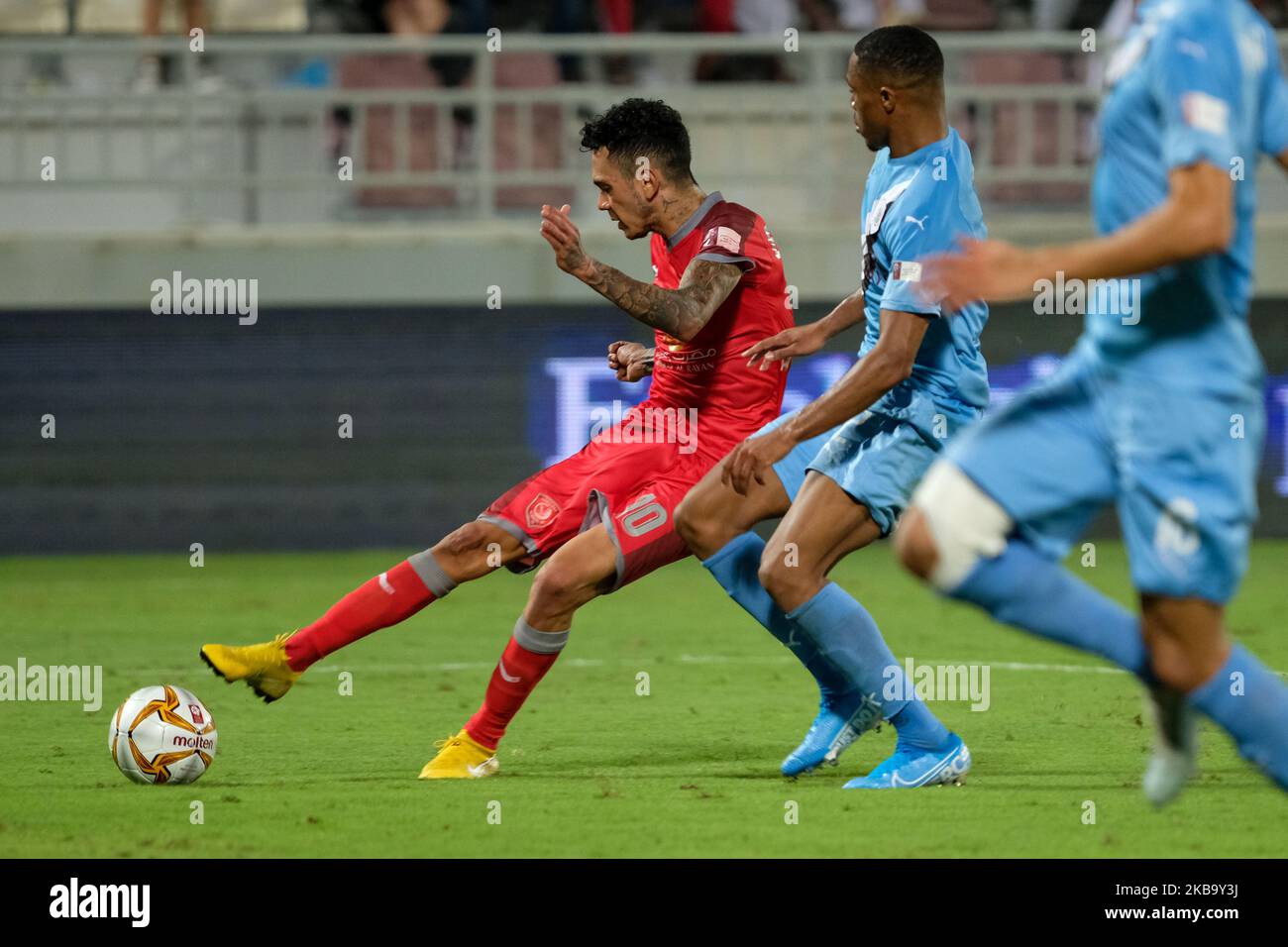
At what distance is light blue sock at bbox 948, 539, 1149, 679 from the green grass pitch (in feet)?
2.03

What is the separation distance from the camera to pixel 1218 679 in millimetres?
4246

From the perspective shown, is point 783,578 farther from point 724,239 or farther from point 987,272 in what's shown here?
point 987,272

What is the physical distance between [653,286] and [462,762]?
1.56 meters

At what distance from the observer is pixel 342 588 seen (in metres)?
11.5

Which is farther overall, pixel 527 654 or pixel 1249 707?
pixel 527 654

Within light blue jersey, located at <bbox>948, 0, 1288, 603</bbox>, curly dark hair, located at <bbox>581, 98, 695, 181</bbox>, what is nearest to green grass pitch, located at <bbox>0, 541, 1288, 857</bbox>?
light blue jersey, located at <bbox>948, 0, 1288, 603</bbox>

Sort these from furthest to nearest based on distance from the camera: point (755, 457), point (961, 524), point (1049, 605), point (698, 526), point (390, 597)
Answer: point (390, 597), point (698, 526), point (755, 457), point (1049, 605), point (961, 524)

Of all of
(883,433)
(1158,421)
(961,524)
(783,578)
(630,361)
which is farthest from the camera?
(630,361)

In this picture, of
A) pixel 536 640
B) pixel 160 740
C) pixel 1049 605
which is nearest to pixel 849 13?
pixel 536 640

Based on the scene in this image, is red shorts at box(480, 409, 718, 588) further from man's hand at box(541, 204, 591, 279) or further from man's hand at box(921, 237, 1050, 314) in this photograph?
man's hand at box(921, 237, 1050, 314)

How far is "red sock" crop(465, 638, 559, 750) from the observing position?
6.09 metres

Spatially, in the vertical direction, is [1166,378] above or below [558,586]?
above

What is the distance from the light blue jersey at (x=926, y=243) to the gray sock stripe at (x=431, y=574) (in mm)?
1548

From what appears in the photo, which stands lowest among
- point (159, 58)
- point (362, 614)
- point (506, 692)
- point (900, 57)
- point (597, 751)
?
point (597, 751)
